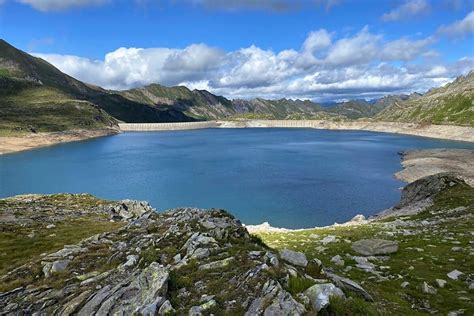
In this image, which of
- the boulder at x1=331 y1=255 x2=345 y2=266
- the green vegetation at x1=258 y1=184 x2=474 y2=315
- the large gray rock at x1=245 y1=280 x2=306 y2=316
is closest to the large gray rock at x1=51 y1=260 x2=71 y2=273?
the large gray rock at x1=245 y1=280 x2=306 y2=316

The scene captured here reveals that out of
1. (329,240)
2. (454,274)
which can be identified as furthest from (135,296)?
(329,240)

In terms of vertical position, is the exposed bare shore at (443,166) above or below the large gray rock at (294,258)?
below

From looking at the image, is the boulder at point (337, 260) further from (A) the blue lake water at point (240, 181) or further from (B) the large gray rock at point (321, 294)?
(A) the blue lake water at point (240, 181)

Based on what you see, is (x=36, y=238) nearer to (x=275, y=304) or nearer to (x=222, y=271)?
(x=222, y=271)

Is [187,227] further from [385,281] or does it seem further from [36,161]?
[36,161]

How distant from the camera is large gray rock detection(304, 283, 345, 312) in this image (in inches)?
469

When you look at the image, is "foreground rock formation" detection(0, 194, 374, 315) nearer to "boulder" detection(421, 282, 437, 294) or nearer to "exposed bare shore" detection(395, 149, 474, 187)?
"boulder" detection(421, 282, 437, 294)

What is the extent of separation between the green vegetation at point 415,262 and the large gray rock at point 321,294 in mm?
402

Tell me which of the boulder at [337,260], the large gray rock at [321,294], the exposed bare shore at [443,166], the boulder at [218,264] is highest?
the large gray rock at [321,294]

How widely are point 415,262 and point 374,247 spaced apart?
3.88 meters

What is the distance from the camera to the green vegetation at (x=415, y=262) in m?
15.6

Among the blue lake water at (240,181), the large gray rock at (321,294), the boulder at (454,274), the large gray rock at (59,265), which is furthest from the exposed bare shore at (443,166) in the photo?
the large gray rock at (59,265)

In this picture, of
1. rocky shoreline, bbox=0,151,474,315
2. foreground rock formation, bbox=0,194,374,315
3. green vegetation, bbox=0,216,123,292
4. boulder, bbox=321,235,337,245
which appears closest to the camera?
foreground rock formation, bbox=0,194,374,315

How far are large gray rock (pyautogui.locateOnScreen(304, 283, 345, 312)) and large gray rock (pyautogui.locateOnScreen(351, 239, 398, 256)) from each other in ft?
47.8
